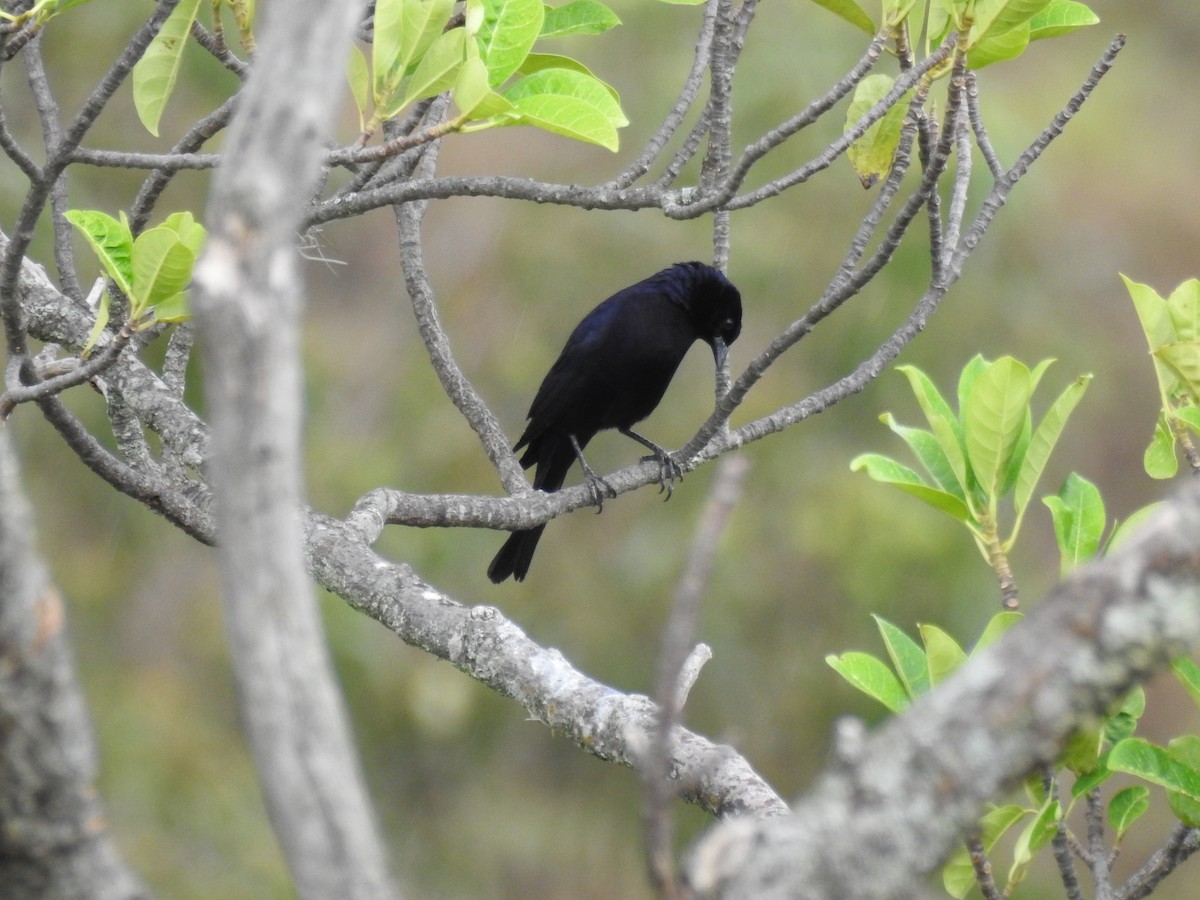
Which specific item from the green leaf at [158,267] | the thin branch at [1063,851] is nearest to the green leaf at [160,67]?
the green leaf at [158,267]

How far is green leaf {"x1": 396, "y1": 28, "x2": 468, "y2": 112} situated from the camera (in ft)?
5.84

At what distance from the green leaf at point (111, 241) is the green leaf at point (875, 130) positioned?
1.35 metres

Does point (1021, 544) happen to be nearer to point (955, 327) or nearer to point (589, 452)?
point (955, 327)

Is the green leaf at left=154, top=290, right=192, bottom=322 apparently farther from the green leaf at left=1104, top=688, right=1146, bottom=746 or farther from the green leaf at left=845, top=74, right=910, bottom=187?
the green leaf at left=1104, top=688, right=1146, bottom=746

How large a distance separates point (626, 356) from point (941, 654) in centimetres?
304

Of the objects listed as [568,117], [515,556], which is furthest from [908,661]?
[515,556]

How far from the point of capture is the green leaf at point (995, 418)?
1840 millimetres

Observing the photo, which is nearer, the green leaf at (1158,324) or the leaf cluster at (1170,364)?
the leaf cluster at (1170,364)

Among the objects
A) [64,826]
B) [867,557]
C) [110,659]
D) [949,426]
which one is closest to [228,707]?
[110,659]

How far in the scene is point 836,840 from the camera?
814mm

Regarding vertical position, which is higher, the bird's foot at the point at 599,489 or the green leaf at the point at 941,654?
the green leaf at the point at 941,654

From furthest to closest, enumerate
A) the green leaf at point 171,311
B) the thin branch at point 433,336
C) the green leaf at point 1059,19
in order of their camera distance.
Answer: the thin branch at point 433,336 < the green leaf at point 1059,19 < the green leaf at point 171,311

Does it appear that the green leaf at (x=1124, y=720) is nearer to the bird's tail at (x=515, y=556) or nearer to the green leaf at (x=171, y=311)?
the green leaf at (x=171, y=311)

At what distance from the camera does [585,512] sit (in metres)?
6.98
